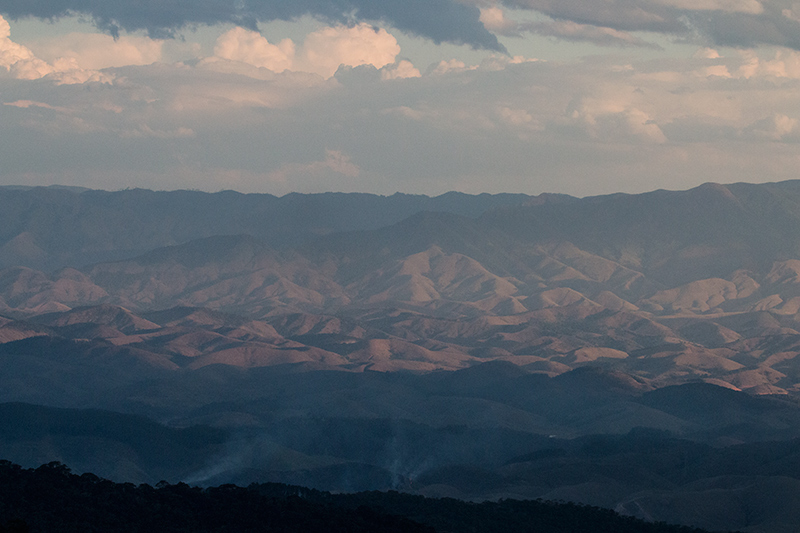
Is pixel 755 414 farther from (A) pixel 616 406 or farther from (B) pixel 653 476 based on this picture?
(B) pixel 653 476

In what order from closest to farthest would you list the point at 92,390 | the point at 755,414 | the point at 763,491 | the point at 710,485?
the point at 763,491
the point at 710,485
the point at 755,414
the point at 92,390

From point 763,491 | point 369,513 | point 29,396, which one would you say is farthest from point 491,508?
point 29,396

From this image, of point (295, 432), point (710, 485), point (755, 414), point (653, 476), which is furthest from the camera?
point (755, 414)

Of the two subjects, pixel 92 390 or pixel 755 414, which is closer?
pixel 755 414

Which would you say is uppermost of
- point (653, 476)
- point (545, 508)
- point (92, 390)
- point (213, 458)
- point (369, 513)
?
point (369, 513)

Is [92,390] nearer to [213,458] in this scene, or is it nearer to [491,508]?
[213,458]

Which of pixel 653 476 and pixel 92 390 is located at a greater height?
pixel 653 476
